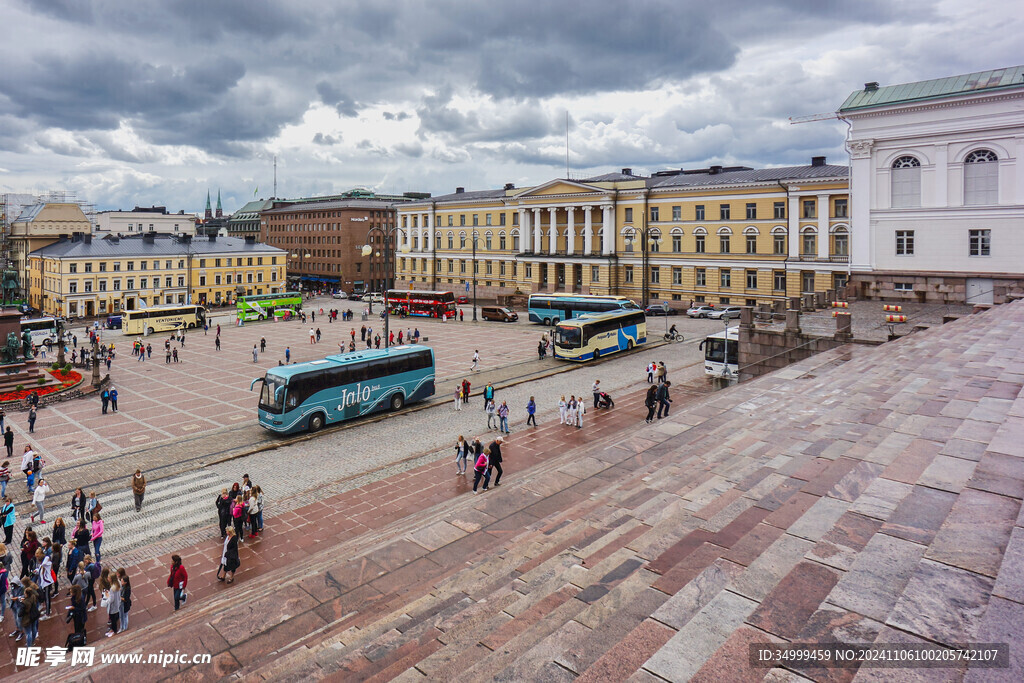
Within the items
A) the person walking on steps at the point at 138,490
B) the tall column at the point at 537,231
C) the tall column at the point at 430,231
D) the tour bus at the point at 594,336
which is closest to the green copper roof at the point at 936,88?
the tour bus at the point at 594,336

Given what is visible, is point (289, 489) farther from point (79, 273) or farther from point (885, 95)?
point (79, 273)

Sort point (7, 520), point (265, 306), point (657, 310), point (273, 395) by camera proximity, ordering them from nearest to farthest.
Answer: point (7, 520) → point (273, 395) → point (657, 310) → point (265, 306)

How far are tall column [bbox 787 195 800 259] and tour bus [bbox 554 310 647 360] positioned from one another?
26056 mm

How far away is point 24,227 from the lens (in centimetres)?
10556

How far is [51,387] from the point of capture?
35.1 m

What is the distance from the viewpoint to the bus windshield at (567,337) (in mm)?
42031

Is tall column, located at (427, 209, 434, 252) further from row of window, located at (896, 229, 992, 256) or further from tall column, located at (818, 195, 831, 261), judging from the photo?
row of window, located at (896, 229, 992, 256)

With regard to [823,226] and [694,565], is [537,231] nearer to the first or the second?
[823,226]

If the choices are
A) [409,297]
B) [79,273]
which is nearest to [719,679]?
[409,297]

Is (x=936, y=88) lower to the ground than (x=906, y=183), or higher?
higher

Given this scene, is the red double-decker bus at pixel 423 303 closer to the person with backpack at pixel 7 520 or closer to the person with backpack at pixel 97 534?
the person with backpack at pixel 7 520

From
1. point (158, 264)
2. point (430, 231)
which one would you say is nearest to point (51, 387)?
point (158, 264)

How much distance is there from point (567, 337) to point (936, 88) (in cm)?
2698

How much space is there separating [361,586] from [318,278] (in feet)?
381
